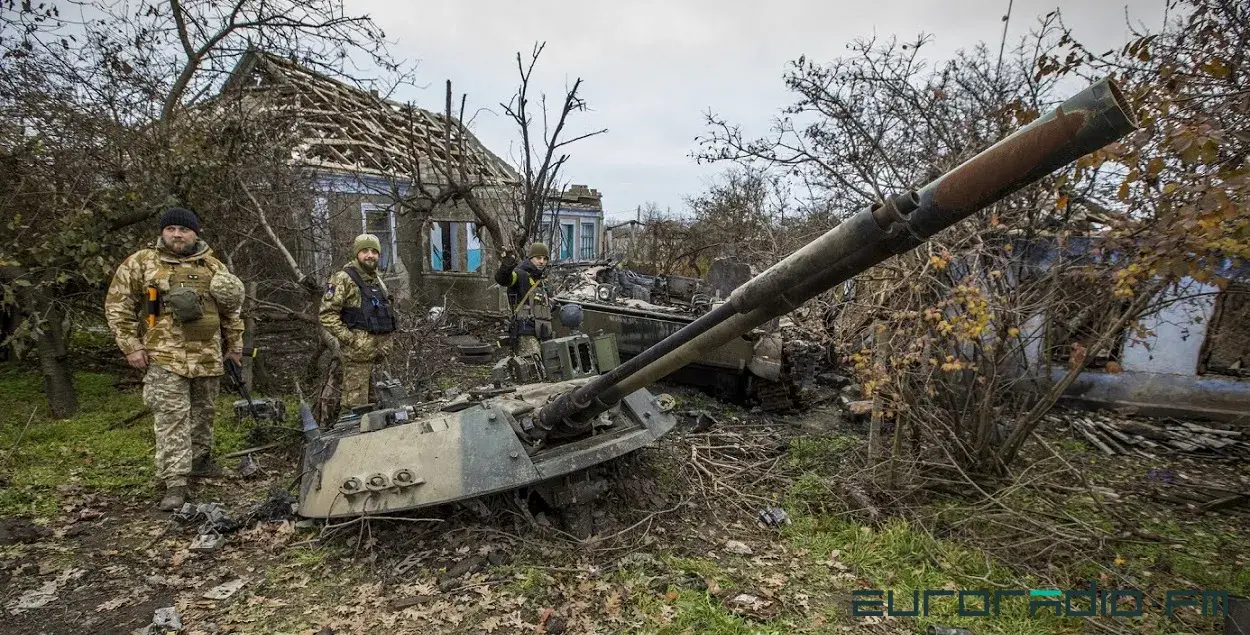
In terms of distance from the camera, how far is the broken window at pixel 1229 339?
24.0 ft

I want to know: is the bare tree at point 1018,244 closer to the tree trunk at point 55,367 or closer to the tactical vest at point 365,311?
the tactical vest at point 365,311

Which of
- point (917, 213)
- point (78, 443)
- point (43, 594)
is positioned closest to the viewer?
point (917, 213)

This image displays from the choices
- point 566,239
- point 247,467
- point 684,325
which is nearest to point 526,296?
point 684,325

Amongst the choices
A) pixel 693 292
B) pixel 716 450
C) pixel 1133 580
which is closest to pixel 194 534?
pixel 716 450

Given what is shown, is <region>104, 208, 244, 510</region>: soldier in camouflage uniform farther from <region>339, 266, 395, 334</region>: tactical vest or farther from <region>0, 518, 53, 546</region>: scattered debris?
<region>339, 266, 395, 334</region>: tactical vest

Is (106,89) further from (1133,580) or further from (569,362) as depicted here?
(1133,580)

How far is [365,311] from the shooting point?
5348 mm

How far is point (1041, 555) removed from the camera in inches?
164

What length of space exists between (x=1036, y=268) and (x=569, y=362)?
3.70 meters

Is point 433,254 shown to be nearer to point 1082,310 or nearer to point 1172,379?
point 1082,310

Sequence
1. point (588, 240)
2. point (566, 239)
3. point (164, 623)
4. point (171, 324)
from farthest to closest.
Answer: point (588, 240)
point (566, 239)
point (171, 324)
point (164, 623)

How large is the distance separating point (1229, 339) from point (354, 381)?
9.41 m

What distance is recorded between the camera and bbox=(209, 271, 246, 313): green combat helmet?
485 cm

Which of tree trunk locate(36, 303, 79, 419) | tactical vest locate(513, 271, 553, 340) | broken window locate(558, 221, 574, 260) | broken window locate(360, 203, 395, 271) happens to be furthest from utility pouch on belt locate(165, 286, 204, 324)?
broken window locate(558, 221, 574, 260)
